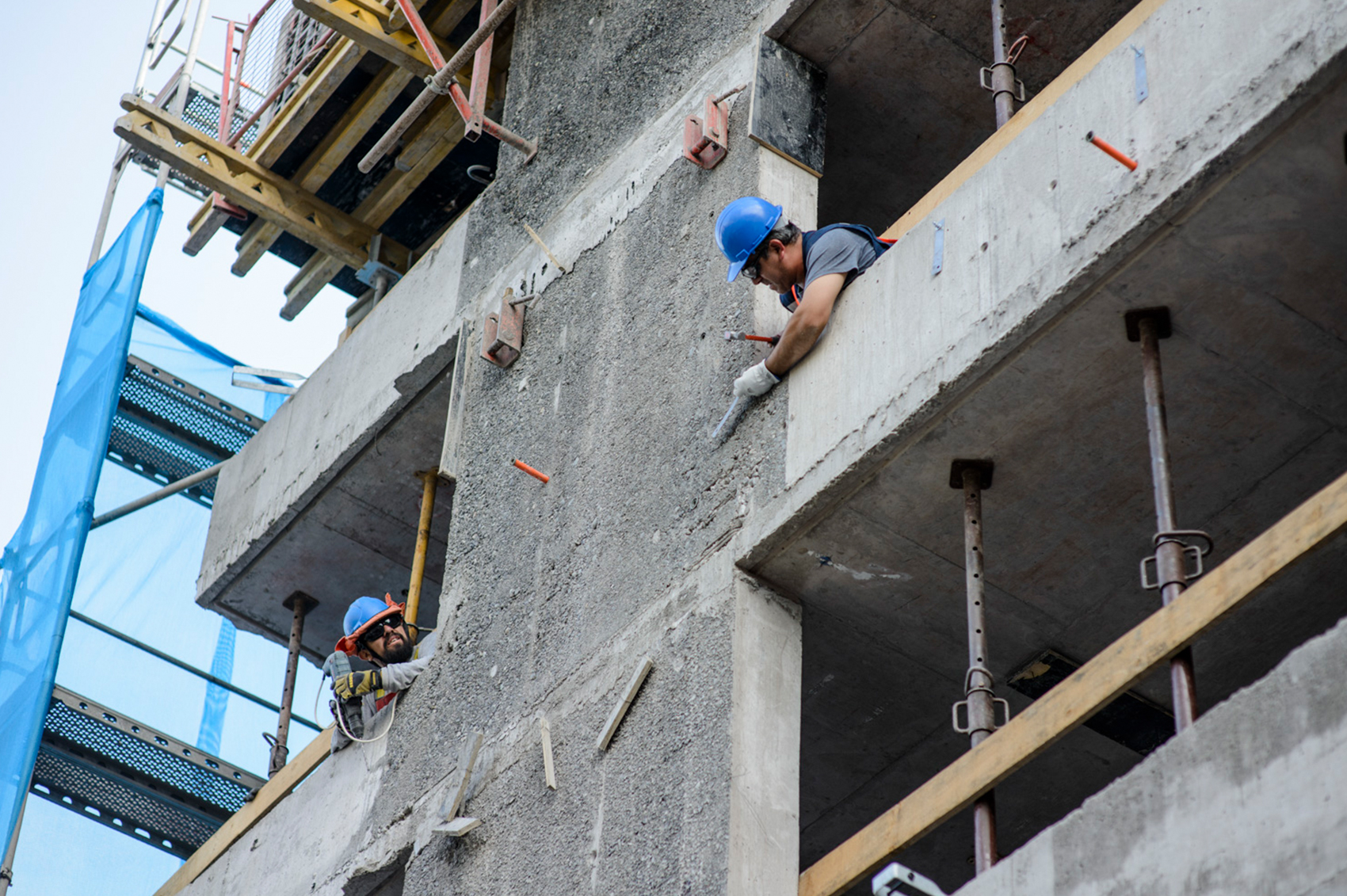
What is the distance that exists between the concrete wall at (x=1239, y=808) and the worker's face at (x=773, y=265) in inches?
119

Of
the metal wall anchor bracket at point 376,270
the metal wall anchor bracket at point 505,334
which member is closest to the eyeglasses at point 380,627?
the metal wall anchor bracket at point 505,334

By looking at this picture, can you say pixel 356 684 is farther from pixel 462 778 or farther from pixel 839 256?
pixel 839 256

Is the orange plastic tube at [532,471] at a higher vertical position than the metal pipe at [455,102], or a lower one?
lower

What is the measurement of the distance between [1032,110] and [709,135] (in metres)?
2.02

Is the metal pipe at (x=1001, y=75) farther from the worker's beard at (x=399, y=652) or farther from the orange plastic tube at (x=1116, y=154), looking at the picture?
the worker's beard at (x=399, y=652)

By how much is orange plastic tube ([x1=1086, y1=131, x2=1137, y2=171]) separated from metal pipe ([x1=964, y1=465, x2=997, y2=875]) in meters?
1.35

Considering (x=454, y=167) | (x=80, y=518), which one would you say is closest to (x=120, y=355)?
(x=80, y=518)

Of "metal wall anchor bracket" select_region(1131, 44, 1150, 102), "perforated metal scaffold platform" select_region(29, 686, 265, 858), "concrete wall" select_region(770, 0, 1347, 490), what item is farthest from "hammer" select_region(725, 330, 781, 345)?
"perforated metal scaffold platform" select_region(29, 686, 265, 858)

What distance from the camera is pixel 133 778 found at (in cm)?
1178

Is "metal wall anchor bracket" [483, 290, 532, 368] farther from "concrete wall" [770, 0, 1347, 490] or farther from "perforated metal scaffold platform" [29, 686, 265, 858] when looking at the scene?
"perforated metal scaffold platform" [29, 686, 265, 858]

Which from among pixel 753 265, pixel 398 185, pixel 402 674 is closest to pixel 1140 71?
pixel 753 265

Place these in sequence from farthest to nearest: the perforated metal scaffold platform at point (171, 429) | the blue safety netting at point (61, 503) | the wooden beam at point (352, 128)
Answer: the perforated metal scaffold platform at point (171, 429) → the wooden beam at point (352, 128) → the blue safety netting at point (61, 503)

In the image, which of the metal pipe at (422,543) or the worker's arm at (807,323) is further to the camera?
the metal pipe at (422,543)

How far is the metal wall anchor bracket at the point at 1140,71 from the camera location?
582 cm
